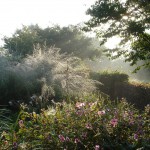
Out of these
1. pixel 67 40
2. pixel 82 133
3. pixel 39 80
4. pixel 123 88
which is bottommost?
pixel 82 133

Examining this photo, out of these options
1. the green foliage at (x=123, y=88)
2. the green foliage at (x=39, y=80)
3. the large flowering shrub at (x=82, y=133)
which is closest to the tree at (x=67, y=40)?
the green foliage at (x=123, y=88)

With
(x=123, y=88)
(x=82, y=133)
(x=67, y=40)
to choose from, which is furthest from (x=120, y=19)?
(x=67, y=40)

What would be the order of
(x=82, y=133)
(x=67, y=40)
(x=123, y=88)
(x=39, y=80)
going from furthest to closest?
1. (x=67, y=40)
2. (x=123, y=88)
3. (x=39, y=80)
4. (x=82, y=133)

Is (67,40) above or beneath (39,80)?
above

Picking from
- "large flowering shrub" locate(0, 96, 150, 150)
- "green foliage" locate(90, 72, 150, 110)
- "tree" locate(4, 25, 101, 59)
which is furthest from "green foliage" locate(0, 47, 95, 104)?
"tree" locate(4, 25, 101, 59)

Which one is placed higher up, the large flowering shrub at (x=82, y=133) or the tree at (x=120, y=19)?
the tree at (x=120, y=19)

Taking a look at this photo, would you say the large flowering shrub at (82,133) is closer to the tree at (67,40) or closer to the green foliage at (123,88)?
the green foliage at (123,88)

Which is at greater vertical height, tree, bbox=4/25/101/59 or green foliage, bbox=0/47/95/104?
tree, bbox=4/25/101/59

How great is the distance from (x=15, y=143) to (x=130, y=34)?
11.2 metres

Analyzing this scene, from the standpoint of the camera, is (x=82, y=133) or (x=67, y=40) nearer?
(x=82, y=133)

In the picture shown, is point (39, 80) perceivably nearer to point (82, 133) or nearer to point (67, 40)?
point (82, 133)

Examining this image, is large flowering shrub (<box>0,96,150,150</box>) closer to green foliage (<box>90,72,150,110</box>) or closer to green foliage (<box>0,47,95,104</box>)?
green foliage (<box>0,47,95,104</box>)

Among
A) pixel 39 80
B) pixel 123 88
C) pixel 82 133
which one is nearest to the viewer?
pixel 82 133

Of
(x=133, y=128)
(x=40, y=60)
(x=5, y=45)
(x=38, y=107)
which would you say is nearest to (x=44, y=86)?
(x=38, y=107)
